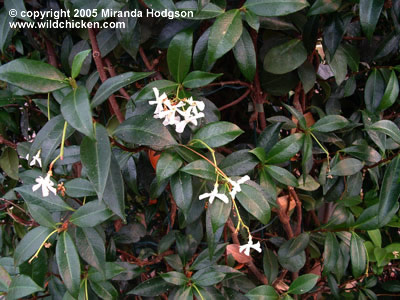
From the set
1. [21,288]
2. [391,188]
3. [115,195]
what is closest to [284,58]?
[391,188]

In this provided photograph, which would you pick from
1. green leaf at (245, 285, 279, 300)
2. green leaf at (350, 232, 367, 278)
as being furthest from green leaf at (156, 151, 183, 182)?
green leaf at (350, 232, 367, 278)

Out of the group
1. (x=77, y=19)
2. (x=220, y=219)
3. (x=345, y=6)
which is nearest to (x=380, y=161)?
(x=345, y=6)

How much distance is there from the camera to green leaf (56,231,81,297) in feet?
2.10

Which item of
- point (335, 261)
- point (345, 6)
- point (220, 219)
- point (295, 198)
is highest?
point (345, 6)

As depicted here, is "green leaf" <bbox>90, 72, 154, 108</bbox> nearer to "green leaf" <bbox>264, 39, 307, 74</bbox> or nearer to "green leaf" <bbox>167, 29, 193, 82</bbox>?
"green leaf" <bbox>167, 29, 193, 82</bbox>

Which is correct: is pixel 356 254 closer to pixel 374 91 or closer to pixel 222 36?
pixel 374 91


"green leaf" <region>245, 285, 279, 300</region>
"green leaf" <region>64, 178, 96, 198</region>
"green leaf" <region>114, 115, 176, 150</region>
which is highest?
"green leaf" <region>114, 115, 176, 150</region>

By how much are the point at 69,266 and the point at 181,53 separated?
1.40 ft

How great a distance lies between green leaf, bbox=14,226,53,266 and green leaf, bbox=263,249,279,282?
0.50 m

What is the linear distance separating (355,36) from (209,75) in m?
0.42

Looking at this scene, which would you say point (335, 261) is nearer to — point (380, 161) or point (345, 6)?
point (380, 161)

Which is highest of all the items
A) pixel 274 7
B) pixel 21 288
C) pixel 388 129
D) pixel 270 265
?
pixel 274 7

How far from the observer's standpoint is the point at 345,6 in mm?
737

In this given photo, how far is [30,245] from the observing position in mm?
672
